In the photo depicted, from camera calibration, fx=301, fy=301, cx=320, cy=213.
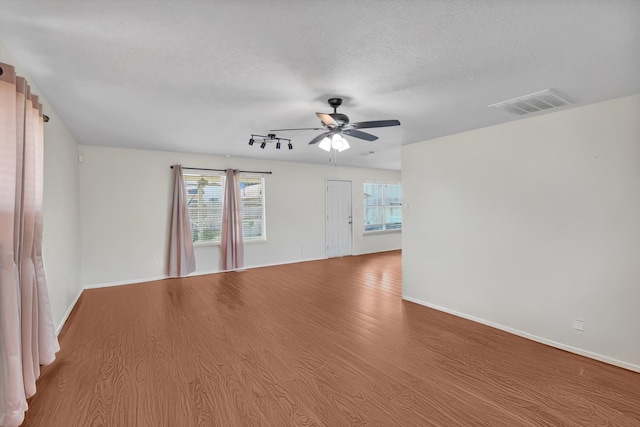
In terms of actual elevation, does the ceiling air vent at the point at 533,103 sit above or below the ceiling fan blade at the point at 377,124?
above

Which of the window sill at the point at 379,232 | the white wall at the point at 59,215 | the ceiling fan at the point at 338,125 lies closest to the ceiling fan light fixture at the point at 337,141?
the ceiling fan at the point at 338,125

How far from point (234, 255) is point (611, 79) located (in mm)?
5973

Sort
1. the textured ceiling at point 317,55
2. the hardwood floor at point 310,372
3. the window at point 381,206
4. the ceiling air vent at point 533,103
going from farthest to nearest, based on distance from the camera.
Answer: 1. the window at point 381,206
2. the ceiling air vent at point 533,103
3. the hardwood floor at point 310,372
4. the textured ceiling at point 317,55

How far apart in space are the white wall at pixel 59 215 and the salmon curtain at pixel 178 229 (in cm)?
141

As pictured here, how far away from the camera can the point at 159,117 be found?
11.3 feet

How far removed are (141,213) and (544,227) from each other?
20.0 ft

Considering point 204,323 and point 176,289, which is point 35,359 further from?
point 176,289

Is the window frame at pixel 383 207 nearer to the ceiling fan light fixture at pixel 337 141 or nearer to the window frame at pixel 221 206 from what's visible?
the window frame at pixel 221 206

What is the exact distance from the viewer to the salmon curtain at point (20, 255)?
1711 millimetres

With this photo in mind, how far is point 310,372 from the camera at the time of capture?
2543 millimetres

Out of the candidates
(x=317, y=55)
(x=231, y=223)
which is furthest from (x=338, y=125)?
(x=231, y=223)

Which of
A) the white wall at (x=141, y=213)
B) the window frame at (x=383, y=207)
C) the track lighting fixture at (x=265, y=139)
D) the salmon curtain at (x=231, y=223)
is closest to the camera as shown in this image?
A: the track lighting fixture at (x=265, y=139)

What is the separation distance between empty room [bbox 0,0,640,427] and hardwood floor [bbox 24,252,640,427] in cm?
2

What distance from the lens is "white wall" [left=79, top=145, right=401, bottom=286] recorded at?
5133mm
